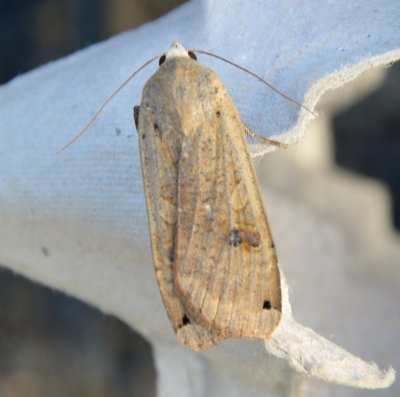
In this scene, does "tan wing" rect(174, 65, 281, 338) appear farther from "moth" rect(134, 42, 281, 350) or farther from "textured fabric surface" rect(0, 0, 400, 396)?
"textured fabric surface" rect(0, 0, 400, 396)

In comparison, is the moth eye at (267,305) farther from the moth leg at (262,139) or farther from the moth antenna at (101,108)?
the moth antenna at (101,108)

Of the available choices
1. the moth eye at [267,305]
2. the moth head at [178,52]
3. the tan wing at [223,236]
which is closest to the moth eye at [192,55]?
the moth head at [178,52]

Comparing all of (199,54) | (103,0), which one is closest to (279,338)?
(199,54)

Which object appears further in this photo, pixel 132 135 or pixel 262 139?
pixel 132 135

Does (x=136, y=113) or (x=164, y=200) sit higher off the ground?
(x=136, y=113)

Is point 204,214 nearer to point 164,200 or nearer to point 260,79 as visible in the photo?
point 164,200

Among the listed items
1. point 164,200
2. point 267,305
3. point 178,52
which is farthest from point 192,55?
point 267,305

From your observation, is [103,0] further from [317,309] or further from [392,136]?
[317,309]

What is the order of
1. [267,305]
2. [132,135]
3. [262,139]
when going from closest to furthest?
1. [267,305]
2. [262,139]
3. [132,135]
